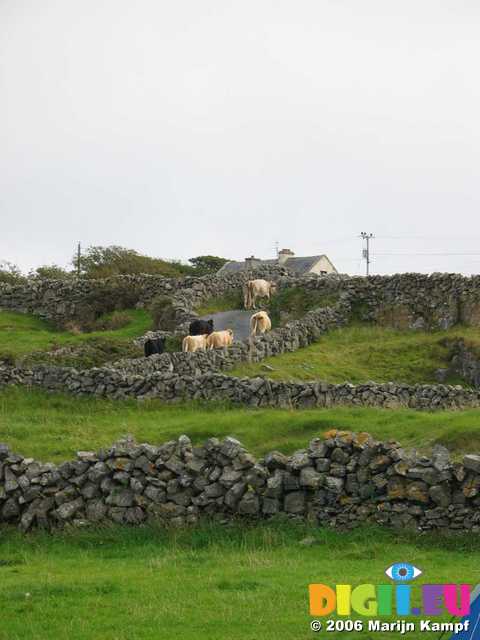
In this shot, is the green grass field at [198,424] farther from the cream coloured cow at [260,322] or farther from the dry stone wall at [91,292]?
the dry stone wall at [91,292]

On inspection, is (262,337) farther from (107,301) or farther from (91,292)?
(91,292)

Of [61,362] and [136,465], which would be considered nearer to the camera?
[136,465]

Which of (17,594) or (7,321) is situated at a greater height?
(7,321)

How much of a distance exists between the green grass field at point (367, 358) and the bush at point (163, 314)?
7.26 meters

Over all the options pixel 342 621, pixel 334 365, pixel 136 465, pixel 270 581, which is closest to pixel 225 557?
pixel 270 581

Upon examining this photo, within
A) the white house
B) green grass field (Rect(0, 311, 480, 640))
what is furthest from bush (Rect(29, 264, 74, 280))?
green grass field (Rect(0, 311, 480, 640))

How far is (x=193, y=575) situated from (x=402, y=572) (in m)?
2.97

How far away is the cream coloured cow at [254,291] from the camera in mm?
45875

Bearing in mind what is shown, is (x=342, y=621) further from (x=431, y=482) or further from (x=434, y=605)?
(x=431, y=482)

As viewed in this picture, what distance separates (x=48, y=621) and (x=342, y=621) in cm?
358

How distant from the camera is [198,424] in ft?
79.6

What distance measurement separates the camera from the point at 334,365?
35469 mm

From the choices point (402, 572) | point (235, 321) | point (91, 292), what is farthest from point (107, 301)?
point (402, 572)

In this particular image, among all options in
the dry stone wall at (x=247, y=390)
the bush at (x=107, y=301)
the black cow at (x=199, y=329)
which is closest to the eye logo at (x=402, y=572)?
the dry stone wall at (x=247, y=390)
